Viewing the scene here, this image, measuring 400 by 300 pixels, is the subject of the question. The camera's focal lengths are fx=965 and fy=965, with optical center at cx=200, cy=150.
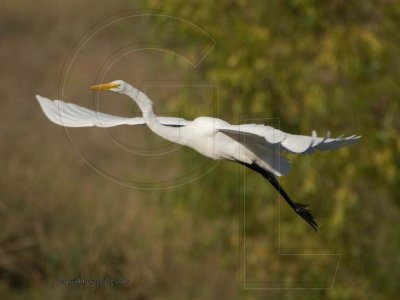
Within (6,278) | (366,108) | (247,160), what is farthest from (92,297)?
(247,160)

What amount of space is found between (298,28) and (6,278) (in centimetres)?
277

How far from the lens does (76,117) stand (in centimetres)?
410

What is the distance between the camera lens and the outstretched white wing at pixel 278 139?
3.35 meters

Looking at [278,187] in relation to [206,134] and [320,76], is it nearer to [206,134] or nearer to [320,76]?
[206,134]

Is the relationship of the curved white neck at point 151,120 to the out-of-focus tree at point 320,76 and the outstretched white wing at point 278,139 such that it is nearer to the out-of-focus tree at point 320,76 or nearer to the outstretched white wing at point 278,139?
the outstretched white wing at point 278,139

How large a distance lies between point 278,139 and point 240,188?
3660 millimetres

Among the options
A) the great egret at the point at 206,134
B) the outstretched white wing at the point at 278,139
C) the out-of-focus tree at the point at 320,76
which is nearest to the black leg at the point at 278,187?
the great egret at the point at 206,134

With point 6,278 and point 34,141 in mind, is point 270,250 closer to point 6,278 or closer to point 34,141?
point 6,278

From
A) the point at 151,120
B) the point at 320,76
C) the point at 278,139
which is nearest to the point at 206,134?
the point at 151,120

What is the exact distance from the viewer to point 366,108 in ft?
21.8

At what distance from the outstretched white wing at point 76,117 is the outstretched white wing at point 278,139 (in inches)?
16.6

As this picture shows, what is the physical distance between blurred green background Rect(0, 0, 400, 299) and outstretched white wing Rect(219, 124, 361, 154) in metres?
2.44

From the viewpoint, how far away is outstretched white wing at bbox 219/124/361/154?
3.35 m

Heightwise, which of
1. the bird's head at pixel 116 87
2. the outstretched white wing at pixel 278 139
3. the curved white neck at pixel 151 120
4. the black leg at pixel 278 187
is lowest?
the black leg at pixel 278 187
